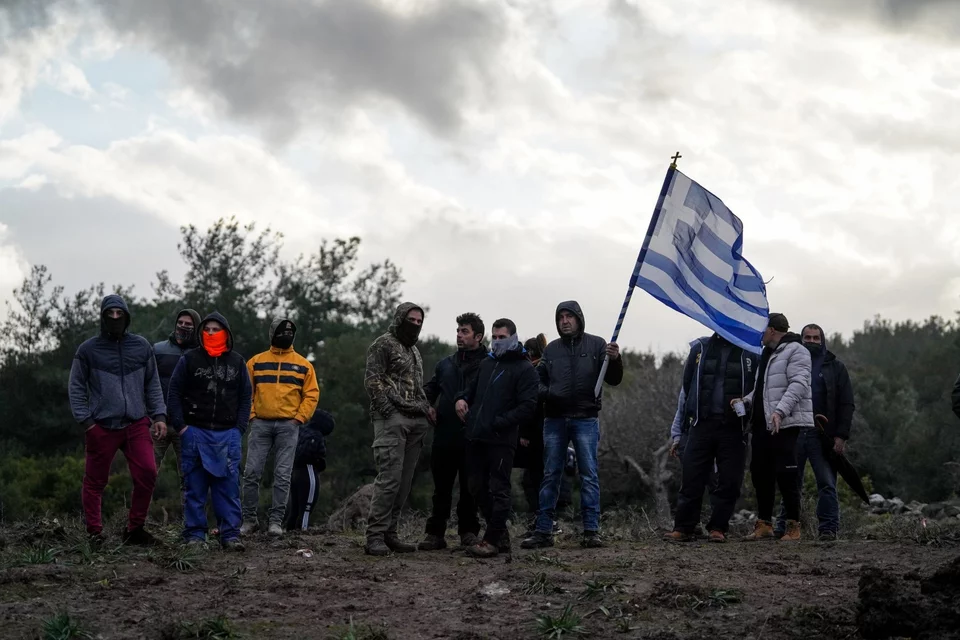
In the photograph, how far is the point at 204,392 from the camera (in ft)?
30.2

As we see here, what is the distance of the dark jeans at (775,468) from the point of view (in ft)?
32.6

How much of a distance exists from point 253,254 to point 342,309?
481 centimetres

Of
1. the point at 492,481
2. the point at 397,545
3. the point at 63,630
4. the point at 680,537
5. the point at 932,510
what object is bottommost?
the point at 63,630

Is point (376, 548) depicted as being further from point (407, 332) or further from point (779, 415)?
point (779, 415)

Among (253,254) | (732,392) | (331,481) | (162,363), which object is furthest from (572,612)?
(253,254)

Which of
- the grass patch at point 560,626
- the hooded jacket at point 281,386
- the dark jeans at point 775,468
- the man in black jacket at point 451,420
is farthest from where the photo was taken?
the hooded jacket at point 281,386

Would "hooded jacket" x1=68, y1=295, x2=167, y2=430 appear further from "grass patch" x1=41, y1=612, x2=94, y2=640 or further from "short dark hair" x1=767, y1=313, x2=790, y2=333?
"short dark hair" x1=767, y1=313, x2=790, y2=333

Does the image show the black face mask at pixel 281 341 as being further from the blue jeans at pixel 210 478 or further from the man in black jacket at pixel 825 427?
the man in black jacket at pixel 825 427

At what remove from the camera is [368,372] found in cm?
897

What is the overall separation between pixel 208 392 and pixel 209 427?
307mm

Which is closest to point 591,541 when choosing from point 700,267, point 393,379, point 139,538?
point 393,379

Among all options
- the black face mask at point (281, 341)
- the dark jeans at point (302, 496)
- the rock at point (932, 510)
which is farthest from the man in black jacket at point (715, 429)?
the rock at point (932, 510)

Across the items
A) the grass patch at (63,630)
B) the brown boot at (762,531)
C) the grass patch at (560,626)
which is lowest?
the grass patch at (63,630)

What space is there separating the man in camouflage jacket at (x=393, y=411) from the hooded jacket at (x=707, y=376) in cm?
261
